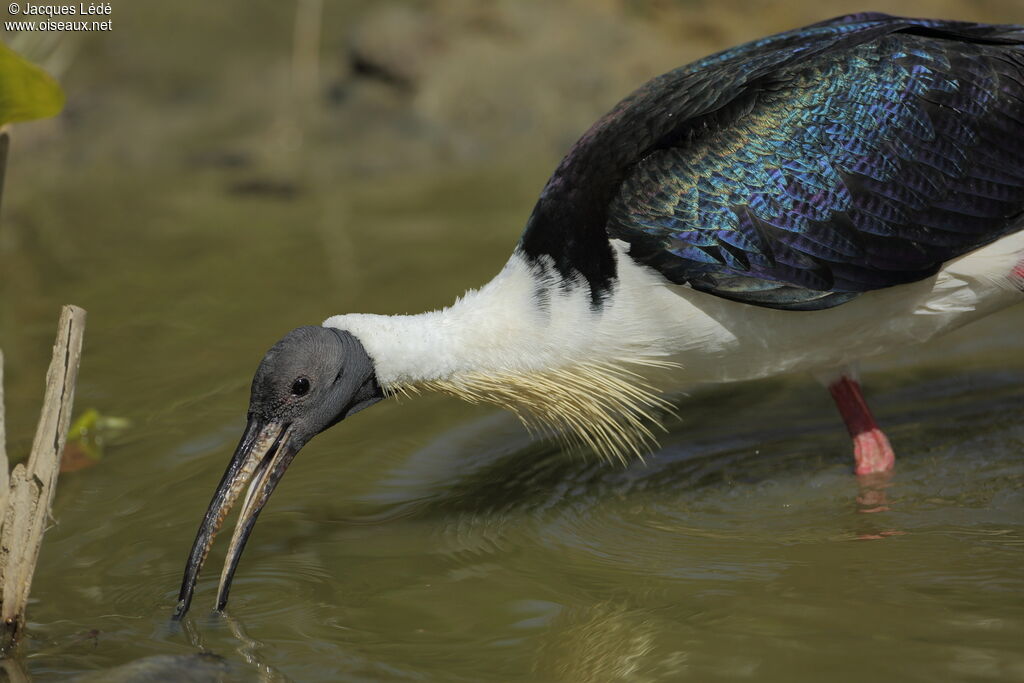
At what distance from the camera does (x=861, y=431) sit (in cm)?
606

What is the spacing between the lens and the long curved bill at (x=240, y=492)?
5008 mm

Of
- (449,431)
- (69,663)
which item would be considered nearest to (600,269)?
(449,431)

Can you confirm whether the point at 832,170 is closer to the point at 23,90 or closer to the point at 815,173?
the point at 815,173

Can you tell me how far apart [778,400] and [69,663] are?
3.73 m

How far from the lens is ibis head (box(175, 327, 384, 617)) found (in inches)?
202

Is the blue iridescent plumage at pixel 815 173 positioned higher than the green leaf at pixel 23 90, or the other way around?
the green leaf at pixel 23 90

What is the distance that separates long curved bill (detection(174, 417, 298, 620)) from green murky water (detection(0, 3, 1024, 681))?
166 millimetres

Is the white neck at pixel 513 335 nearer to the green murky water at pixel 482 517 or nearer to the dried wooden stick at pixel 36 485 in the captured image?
the green murky water at pixel 482 517

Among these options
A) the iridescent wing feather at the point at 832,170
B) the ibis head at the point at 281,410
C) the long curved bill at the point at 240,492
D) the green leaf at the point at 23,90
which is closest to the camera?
the green leaf at the point at 23,90

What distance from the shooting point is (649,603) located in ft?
16.0
